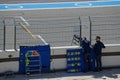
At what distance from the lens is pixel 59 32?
56.2ft

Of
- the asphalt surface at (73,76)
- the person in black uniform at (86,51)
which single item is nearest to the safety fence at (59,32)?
the person in black uniform at (86,51)

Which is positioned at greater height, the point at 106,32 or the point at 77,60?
the point at 106,32

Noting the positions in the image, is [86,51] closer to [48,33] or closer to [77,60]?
[77,60]

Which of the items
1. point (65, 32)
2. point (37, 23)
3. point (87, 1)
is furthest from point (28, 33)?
point (87, 1)

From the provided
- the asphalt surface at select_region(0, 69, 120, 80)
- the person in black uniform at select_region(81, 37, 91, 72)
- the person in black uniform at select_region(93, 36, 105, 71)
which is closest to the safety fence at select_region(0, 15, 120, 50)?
the person in black uniform at select_region(81, 37, 91, 72)

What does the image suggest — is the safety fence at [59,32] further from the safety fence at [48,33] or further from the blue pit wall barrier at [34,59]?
the blue pit wall barrier at [34,59]

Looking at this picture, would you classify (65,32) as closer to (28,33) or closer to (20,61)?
(28,33)

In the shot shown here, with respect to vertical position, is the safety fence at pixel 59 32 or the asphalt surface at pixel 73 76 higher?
the safety fence at pixel 59 32

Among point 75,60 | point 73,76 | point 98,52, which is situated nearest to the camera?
point 73,76

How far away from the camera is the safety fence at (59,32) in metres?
15.9

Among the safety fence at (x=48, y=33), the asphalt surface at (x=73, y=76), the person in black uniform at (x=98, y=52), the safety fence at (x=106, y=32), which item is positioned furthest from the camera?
the safety fence at (x=106, y=32)

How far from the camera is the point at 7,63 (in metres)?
15.0

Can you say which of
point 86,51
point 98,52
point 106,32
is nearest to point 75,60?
point 86,51

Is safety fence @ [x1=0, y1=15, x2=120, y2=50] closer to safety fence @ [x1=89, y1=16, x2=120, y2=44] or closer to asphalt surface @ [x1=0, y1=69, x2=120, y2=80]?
safety fence @ [x1=89, y1=16, x2=120, y2=44]
